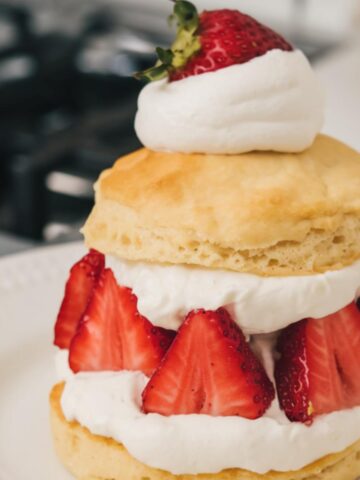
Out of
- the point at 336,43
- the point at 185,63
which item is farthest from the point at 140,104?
the point at 336,43

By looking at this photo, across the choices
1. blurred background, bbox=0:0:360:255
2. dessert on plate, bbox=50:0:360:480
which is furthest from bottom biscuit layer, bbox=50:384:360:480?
blurred background, bbox=0:0:360:255

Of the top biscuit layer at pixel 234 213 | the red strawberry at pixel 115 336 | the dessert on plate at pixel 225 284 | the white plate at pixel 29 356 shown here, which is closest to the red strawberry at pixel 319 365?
the dessert on plate at pixel 225 284

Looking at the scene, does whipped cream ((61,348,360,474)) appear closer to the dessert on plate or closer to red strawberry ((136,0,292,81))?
the dessert on plate

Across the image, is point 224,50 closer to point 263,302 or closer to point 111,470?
point 263,302

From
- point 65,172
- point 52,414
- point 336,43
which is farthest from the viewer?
point 336,43

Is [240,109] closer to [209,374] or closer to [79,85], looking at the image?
[209,374]

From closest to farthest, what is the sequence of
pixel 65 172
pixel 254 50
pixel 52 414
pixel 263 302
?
pixel 263 302 < pixel 254 50 < pixel 52 414 < pixel 65 172

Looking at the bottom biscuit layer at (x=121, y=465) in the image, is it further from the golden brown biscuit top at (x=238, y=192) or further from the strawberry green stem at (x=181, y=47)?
the strawberry green stem at (x=181, y=47)
